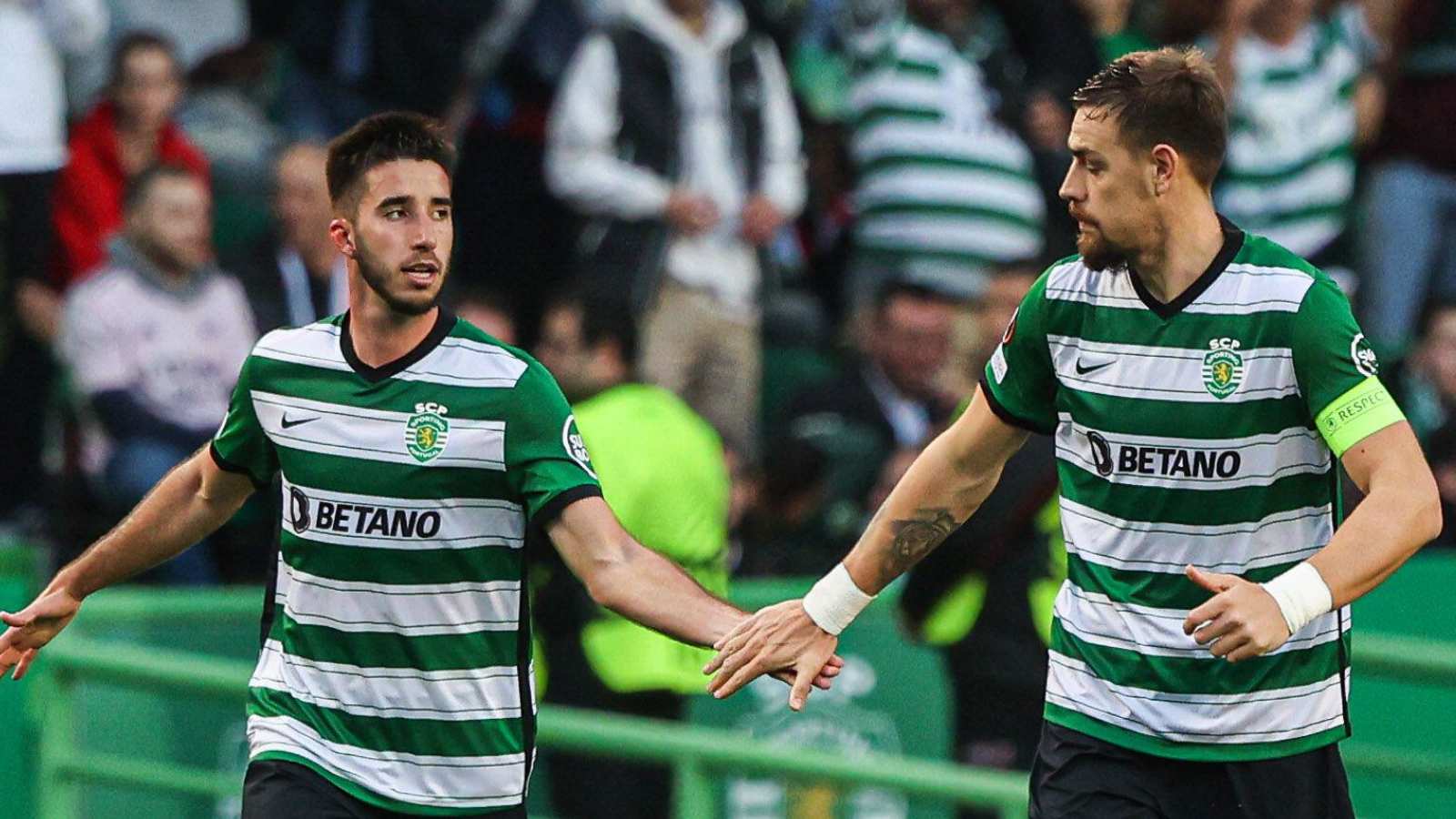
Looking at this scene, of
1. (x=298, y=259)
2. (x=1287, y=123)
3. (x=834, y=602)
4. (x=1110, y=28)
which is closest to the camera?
(x=834, y=602)

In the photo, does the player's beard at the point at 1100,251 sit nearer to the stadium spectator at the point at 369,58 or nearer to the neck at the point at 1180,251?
the neck at the point at 1180,251

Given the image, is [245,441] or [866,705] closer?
[245,441]

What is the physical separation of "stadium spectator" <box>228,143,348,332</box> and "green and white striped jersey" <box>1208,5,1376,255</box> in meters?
4.13

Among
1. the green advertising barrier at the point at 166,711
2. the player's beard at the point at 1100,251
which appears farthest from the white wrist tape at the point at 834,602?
the green advertising barrier at the point at 166,711

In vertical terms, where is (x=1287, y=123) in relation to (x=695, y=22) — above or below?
below

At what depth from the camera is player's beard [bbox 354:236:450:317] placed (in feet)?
17.7

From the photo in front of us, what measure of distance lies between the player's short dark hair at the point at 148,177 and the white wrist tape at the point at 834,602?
4711 mm

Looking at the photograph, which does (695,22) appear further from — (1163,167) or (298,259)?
(1163,167)

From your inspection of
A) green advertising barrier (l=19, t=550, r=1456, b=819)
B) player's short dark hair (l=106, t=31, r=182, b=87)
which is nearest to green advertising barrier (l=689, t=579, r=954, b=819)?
green advertising barrier (l=19, t=550, r=1456, b=819)

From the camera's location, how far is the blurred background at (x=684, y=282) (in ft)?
27.6

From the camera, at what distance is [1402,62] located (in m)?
12.1

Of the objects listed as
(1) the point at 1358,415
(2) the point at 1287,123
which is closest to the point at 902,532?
(1) the point at 1358,415

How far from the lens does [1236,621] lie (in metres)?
4.50

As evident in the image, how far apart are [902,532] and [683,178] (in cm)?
523
